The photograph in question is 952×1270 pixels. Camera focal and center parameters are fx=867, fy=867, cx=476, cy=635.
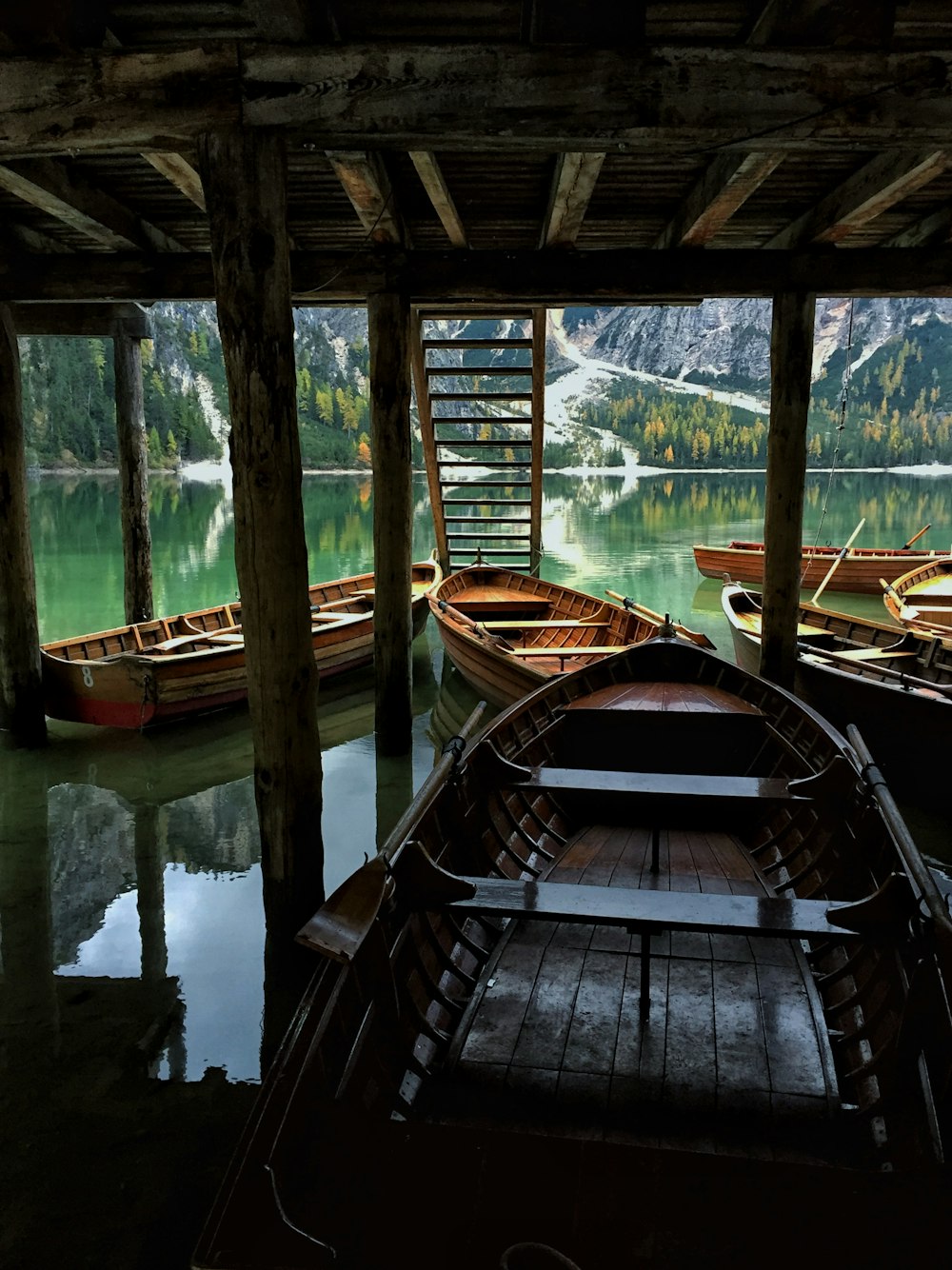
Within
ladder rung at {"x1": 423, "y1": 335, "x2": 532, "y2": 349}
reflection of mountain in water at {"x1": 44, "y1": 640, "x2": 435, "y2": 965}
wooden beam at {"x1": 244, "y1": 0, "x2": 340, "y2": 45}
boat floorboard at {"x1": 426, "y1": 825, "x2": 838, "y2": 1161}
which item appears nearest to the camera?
boat floorboard at {"x1": 426, "y1": 825, "x2": 838, "y2": 1161}

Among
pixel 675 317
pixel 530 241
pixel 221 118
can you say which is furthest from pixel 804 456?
pixel 675 317

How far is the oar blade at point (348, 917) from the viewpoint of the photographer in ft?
8.72

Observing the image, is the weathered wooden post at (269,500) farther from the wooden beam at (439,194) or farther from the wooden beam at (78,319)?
the wooden beam at (78,319)

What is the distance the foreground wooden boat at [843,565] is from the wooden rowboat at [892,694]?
8.52m

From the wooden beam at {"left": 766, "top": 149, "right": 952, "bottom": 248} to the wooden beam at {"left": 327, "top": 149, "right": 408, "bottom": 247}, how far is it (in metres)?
3.11

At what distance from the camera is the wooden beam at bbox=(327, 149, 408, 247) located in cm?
511

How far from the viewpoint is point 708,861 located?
15.4 feet

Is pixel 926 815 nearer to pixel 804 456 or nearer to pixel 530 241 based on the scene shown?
pixel 804 456

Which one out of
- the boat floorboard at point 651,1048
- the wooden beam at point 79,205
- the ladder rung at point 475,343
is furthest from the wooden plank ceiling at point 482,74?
the ladder rung at point 475,343

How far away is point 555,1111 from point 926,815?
513 cm

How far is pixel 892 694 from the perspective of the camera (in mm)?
6906

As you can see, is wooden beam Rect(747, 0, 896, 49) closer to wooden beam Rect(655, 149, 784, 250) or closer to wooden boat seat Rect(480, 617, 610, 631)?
wooden beam Rect(655, 149, 784, 250)

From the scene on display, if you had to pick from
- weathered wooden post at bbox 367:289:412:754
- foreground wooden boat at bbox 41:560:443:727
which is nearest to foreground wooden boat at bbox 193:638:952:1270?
weathered wooden post at bbox 367:289:412:754

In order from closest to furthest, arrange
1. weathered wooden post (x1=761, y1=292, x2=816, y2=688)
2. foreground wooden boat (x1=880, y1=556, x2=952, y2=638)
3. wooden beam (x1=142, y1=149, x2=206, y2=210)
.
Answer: wooden beam (x1=142, y1=149, x2=206, y2=210)
weathered wooden post (x1=761, y1=292, x2=816, y2=688)
foreground wooden boat (x1=880, y1=556, x2=952, y2=638)
